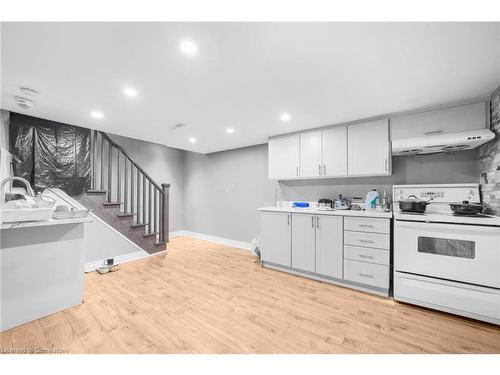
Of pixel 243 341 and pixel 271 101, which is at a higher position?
pixel 271 101

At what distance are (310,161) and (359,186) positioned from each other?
823mm

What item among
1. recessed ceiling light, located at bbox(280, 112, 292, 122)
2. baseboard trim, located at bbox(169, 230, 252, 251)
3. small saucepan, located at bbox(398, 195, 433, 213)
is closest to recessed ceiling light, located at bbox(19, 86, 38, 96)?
recessed ceiling light, located at bbox(280, 112, 292, 122)

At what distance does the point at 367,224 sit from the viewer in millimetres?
2445

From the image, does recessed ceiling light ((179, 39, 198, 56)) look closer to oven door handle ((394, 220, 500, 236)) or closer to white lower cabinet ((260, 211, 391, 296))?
white lower cabinet ((260, 211, 391, 296))

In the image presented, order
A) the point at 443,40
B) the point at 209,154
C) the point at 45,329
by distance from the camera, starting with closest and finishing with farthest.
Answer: the point at 443,40, the point at 45,329, the point at 209,154

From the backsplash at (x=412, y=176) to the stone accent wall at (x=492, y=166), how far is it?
155 mm

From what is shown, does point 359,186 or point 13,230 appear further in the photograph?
point 359,186

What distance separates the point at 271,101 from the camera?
2.32 metres

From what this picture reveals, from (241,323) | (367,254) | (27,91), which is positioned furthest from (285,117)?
(27,91)

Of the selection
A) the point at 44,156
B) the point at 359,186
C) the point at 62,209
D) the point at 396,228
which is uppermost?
the point at 44,156

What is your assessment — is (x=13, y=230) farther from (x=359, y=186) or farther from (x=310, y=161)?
(x=359, y=186)

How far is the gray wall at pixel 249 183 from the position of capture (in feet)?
8.50
